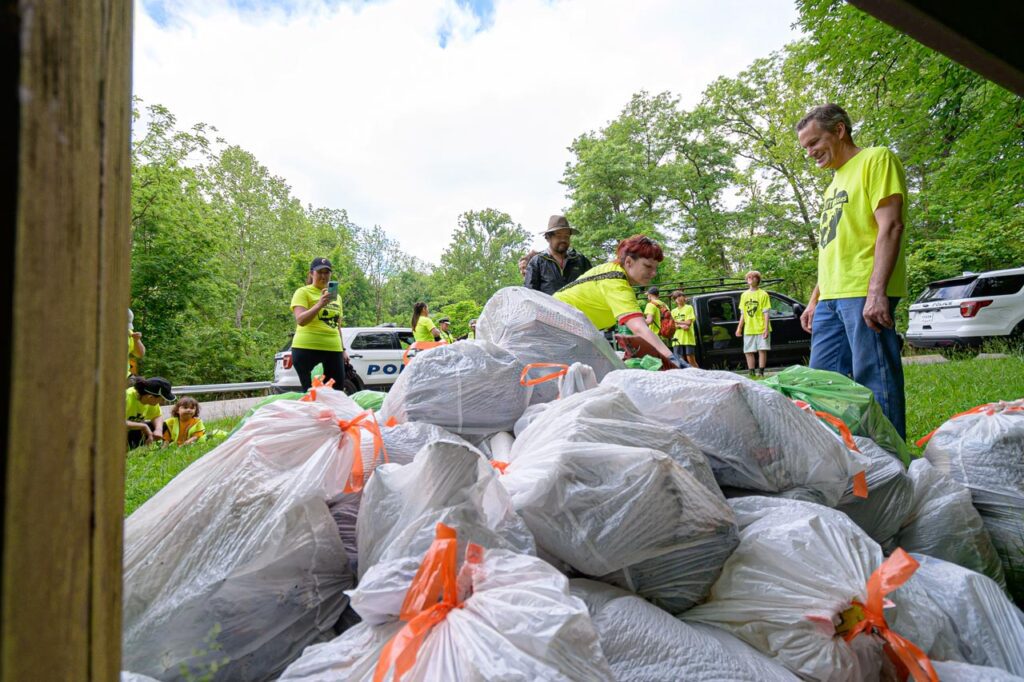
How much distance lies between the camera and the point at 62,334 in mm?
358

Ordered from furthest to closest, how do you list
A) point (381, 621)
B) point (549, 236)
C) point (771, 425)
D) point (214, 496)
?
point (549, 236) → point (771, 425) → point (214, 496) → point (381, 621)

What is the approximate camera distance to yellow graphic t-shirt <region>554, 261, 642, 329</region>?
A: 3.08 meters

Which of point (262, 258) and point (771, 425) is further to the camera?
point (262, 258)

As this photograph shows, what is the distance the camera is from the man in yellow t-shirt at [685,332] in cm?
1056

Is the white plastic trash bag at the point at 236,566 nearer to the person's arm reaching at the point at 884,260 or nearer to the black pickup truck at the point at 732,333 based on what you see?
the person's arm reaching at the point at 884,260

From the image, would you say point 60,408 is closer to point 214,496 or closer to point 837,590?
point 214,496

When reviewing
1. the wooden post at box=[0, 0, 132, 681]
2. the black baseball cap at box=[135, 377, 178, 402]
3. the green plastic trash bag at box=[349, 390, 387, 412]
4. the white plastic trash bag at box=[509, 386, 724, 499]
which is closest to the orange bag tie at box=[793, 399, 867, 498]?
the white plastic trash bag at box=[509, 386, 724, 499]

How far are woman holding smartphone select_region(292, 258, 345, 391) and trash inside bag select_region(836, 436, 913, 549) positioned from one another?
3.93m

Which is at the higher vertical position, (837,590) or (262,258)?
(262,258)

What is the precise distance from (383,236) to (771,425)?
45.6 m

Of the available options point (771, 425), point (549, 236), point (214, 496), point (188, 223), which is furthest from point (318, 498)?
point (188, 223)

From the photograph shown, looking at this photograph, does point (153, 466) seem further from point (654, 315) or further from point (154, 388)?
point (654, 315)

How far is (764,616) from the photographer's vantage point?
4.08ft

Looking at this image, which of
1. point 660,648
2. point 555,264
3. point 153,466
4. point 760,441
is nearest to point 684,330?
point 555,264
